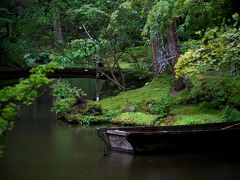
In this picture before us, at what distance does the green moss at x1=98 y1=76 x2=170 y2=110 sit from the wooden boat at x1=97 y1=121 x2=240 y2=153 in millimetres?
5004

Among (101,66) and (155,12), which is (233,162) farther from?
(101,66)

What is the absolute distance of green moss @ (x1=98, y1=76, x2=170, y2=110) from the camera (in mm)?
14125

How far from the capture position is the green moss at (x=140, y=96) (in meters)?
14.1

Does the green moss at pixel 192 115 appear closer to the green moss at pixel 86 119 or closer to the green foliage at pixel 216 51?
the green foliage at pixel 216 51

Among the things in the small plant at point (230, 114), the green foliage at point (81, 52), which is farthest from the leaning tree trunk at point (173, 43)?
the green foliage at point (81, 52)

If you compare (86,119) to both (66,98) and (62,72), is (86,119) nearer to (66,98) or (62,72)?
(66,98)

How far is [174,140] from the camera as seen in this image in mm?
8672

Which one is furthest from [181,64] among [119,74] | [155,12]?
[119,74]

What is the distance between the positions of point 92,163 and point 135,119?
15.0ft

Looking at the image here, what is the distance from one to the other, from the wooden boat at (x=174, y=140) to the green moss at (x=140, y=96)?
5.00 meters

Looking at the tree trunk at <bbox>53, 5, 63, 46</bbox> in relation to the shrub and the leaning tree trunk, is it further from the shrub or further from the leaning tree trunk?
the leaning tree trunk

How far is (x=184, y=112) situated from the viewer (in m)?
12.2

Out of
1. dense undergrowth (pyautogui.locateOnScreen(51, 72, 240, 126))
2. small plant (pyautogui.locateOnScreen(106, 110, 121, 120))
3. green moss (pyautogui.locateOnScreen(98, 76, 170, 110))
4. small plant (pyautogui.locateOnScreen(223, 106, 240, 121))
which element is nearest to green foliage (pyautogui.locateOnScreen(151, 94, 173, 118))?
dense undergrowth (pyautogui.locateOnScreen(51, 72, 240, 126))

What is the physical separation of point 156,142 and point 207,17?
209 inches
